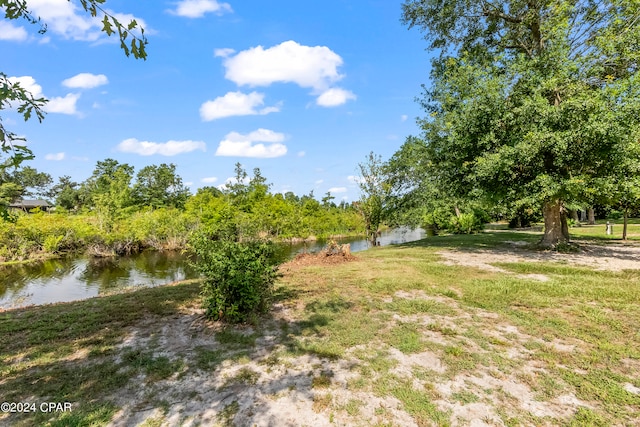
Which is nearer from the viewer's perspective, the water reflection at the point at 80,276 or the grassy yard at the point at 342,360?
the grassy yard at the point at 342,360

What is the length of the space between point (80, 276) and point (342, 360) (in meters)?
16.3

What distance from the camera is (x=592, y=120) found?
8.50m

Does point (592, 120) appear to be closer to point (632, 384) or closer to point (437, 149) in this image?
point (437, 149)

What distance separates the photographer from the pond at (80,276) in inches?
446

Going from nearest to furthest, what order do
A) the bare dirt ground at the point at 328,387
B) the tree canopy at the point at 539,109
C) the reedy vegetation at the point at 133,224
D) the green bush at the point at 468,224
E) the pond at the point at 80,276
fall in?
the bare dirt ground at the point at 328,387, the tree canopy at the point at 539,109, the pond at the point at 80,276, the reedy vegetation at the point at 133,224, the green bush at the point at 468,224

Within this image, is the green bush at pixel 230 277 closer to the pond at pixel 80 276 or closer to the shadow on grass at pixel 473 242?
the pond at pixel 80 276

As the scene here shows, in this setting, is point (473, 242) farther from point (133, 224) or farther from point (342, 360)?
point (133, 224)

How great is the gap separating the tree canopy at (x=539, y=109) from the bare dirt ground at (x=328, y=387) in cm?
702

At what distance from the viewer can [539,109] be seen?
9227 mm

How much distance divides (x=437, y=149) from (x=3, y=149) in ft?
40.4

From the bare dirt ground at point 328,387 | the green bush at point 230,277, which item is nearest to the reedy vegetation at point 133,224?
the green bush at point 230,277

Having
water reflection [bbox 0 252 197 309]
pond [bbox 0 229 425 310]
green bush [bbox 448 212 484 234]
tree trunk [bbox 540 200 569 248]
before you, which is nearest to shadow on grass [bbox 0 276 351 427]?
pond [bbox 0 229 425 310]

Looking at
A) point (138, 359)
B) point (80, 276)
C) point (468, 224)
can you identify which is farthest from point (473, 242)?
point (80, 276)

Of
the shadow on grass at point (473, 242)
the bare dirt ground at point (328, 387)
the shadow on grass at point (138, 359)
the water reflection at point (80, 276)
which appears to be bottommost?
the water reflection at point (80, 276)
